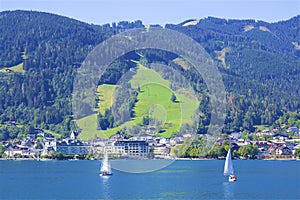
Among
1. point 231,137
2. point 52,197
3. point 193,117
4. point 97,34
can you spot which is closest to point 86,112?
point 193,117

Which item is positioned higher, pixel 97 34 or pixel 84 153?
pixel 97 34

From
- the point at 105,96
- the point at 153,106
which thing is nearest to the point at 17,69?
the point at 105,96

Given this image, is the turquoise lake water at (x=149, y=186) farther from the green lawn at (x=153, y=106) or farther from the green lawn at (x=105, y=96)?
the green lawn at (x=105, y=96)

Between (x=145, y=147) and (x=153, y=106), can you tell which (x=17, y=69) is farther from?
(x=145, y=147)

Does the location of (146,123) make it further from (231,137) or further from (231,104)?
(231,104)

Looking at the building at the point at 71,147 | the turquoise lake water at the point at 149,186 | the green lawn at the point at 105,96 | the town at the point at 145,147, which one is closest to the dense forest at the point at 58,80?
the green lawn at the point at 105,96

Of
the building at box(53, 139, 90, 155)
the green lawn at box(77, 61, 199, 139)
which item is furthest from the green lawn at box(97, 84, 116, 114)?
the building at box(53, 139, 90, 155)

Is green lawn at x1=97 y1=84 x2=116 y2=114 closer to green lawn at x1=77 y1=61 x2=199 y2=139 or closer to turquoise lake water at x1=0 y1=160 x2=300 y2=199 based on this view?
green lawn at x1=77 y1=61 x2=199 y2=139
